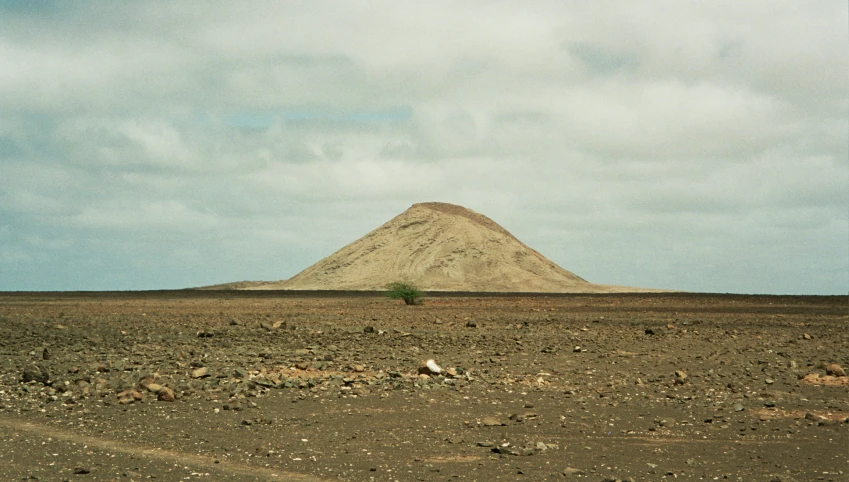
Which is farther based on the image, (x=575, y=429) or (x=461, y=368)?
(x=461, y=368)

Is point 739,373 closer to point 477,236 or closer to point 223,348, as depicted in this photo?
point 223,348

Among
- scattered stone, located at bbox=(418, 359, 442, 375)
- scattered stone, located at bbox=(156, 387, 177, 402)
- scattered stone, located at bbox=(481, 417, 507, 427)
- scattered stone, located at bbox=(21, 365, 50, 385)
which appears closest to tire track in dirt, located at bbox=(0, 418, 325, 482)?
scattered stone, located at bbox=(156, 387, 177, 402)

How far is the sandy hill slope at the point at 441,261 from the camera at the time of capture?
117000mm

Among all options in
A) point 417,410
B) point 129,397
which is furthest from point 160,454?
point 417,410

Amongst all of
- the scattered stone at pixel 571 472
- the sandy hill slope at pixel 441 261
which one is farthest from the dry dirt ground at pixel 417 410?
the sandy hill slope at pixel 441 261

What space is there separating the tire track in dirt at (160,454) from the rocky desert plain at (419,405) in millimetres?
49

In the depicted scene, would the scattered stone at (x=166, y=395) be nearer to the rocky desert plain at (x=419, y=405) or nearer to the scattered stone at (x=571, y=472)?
the rocky desert plain at (x=419, y=405)

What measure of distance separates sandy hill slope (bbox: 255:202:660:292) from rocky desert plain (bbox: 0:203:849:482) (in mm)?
86397

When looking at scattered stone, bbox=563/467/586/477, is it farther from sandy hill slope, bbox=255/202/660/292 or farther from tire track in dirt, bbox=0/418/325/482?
sandy hill slope, bbox=255/202/660/292

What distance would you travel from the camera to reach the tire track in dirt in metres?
10.1

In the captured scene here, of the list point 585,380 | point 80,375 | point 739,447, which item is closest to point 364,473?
point 739,447

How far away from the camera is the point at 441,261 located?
126 metres

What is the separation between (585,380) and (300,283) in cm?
11367

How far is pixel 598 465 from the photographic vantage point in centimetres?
1049
